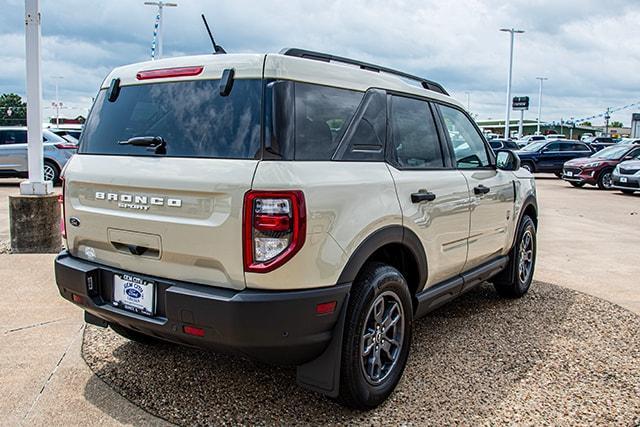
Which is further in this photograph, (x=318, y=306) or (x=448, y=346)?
(x=448, y=346)

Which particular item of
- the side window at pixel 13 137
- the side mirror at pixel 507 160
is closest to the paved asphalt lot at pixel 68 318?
the side mirror at pixel 507 160

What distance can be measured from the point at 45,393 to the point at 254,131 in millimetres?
2027

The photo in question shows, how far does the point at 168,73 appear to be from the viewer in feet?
10.4

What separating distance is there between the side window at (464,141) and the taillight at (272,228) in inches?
78.3

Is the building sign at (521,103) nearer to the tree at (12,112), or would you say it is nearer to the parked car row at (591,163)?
the parked car row at (591,163)

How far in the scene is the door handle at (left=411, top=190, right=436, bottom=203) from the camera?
11.3 ft

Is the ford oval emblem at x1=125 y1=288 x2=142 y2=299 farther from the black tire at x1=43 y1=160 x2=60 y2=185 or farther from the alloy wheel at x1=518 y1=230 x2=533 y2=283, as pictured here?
the black tire at x1=43 y1=160 x2=60 y2=185

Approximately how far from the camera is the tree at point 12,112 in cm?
5878

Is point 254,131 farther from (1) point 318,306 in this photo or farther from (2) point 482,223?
(2) point 482,223

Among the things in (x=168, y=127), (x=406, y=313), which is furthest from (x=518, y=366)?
(x=168, y=127)

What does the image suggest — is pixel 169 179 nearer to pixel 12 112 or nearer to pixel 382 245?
pixel 382 245

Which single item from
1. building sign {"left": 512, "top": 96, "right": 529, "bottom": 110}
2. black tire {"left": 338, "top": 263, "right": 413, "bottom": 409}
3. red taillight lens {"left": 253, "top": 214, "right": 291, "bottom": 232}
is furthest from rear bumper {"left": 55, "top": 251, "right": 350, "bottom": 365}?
building sign {"left": 512, "top": 96, "right": 529, "bottom": 110}

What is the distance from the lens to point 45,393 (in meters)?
3.37

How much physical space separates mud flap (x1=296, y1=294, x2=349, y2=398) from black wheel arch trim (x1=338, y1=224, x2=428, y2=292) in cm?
13
